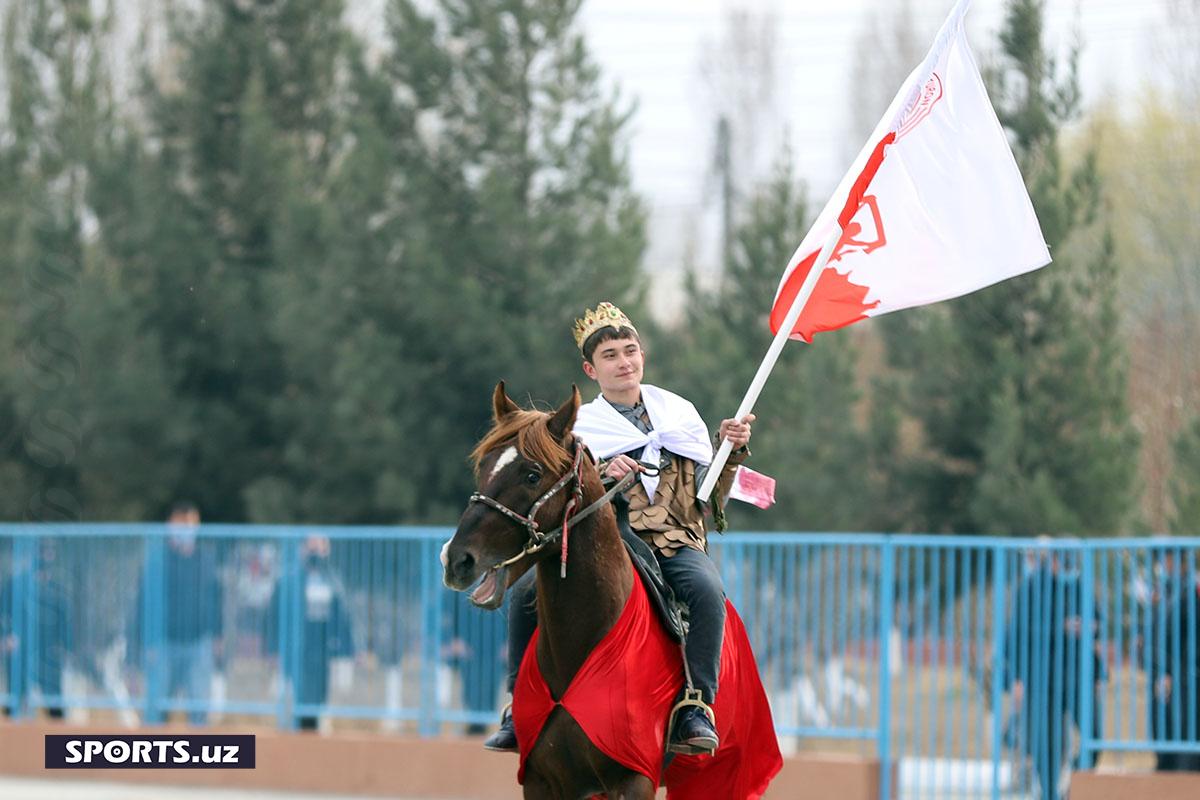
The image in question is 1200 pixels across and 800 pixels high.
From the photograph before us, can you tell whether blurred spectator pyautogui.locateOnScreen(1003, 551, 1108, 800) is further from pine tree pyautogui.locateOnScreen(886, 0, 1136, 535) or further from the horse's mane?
the horse's mane

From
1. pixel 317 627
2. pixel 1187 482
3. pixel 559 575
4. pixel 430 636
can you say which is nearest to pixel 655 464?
pixel 559 575

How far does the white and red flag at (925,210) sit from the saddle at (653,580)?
118 centimetres

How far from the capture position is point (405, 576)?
1463 centimetres

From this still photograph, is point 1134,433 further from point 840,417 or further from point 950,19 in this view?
point 950,19

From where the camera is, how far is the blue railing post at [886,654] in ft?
42.0

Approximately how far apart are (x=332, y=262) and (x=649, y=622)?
13.9 metres

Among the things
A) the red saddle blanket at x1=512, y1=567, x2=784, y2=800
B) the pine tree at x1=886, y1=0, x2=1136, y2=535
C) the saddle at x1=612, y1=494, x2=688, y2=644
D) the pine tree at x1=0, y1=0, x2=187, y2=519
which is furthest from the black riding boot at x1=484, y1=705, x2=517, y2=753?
the pine tree at x1=0, y1=0, x2=187, y2=519

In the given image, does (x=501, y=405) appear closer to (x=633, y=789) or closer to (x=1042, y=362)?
(x=633, y=789)

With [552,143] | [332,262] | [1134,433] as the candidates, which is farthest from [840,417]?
[332,262]

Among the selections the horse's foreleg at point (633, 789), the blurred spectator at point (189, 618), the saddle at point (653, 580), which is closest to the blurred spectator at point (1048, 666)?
the saddle at point (653, 580)

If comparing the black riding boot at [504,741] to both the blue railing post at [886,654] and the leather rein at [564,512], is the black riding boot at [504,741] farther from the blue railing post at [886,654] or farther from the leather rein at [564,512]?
the blue railing post at [886,654]

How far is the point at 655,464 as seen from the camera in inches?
293

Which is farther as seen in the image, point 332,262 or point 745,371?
point 332,262

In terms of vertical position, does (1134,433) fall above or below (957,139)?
below
